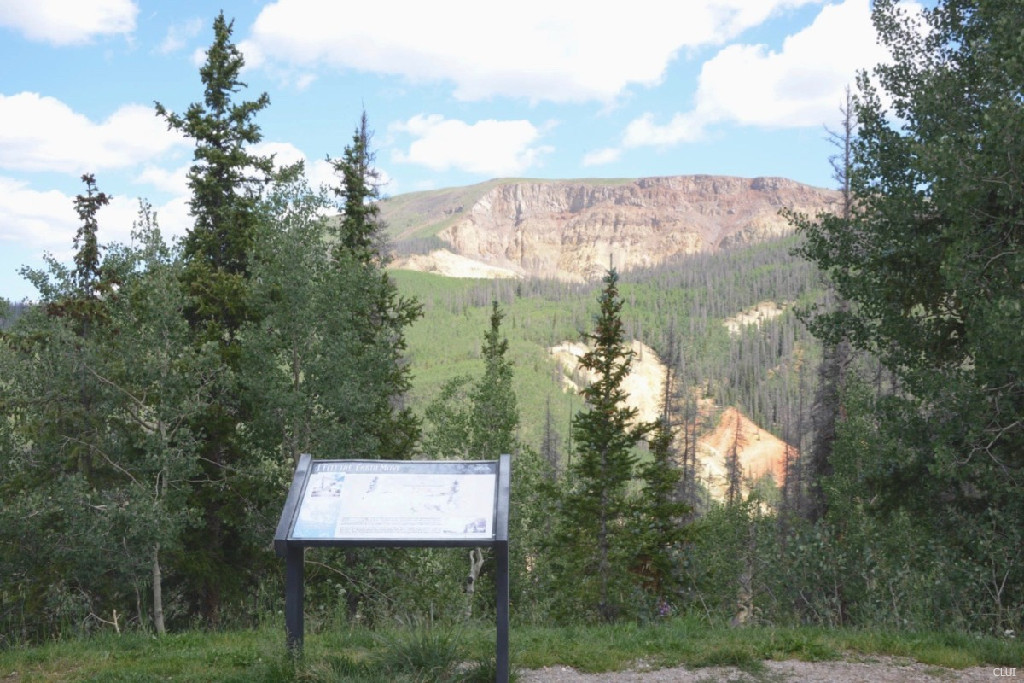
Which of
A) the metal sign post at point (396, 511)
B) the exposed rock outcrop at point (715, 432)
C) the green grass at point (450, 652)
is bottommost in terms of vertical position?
the exposed rock outcrop at point (715, 432)

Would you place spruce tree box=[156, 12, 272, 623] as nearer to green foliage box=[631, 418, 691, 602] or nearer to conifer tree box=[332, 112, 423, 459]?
conifer tree box=[332, 112, 423, 459]

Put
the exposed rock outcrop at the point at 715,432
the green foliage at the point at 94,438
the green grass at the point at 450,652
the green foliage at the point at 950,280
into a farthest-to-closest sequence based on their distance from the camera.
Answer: the exposed rock outcrop at the point at 715,432
the green foliage at the point at 94,438
the green foliage at the point at 950,280
the green grass at the point at 450,652

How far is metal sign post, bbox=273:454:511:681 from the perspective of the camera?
19.1 feet

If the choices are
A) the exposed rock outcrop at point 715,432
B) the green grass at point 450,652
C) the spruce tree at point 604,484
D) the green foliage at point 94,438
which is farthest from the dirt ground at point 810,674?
the exposed rock outcrop at point 715,432

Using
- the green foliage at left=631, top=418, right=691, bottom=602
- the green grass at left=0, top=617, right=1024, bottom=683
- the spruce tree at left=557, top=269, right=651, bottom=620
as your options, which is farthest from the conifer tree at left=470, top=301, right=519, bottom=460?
the green grass at left=0, top=617, right=1024, bottom=683

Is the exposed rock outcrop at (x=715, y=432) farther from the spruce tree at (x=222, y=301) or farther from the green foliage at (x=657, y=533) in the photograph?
the spruce tree at (x=222, y=301)

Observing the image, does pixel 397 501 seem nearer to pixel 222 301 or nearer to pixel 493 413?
pixel 222 301

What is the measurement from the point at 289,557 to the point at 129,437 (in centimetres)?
937

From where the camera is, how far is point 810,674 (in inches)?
265

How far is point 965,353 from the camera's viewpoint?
458 inches

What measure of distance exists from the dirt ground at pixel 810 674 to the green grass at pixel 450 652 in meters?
0.14

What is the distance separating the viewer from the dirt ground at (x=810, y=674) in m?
6.59

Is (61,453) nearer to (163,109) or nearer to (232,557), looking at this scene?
(232,557)

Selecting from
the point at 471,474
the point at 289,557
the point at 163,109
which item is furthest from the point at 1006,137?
the point at 163,109
